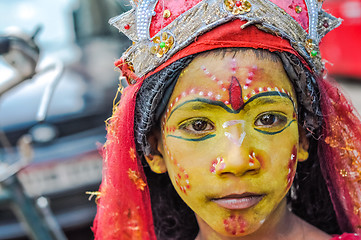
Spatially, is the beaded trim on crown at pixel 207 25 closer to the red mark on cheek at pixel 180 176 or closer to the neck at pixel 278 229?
the red mark on cheek at pixel 180 176

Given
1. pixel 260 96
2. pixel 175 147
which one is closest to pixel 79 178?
pixel 175 147

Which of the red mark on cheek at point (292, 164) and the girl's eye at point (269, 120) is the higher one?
the girl's eye at point (269, 120)

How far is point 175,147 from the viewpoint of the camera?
71.1 inches

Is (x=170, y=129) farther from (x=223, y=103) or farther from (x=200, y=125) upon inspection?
(x=223, y=103)

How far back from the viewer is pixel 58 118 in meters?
3.90

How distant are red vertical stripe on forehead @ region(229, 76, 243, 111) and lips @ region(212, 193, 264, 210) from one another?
1.03 ft

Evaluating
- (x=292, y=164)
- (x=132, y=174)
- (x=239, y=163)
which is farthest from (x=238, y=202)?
(x=132, y=174)

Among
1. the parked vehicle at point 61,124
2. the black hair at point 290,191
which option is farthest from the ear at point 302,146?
the parked vehicle at point 61,124

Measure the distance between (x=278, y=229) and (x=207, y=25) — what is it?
2.90 ft

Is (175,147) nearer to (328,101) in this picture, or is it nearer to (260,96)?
(260,96)

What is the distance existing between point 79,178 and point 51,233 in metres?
0.70

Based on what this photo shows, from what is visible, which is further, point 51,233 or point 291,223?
point 51,233

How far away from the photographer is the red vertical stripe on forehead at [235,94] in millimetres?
1688

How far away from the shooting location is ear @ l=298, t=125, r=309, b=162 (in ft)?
6.35
